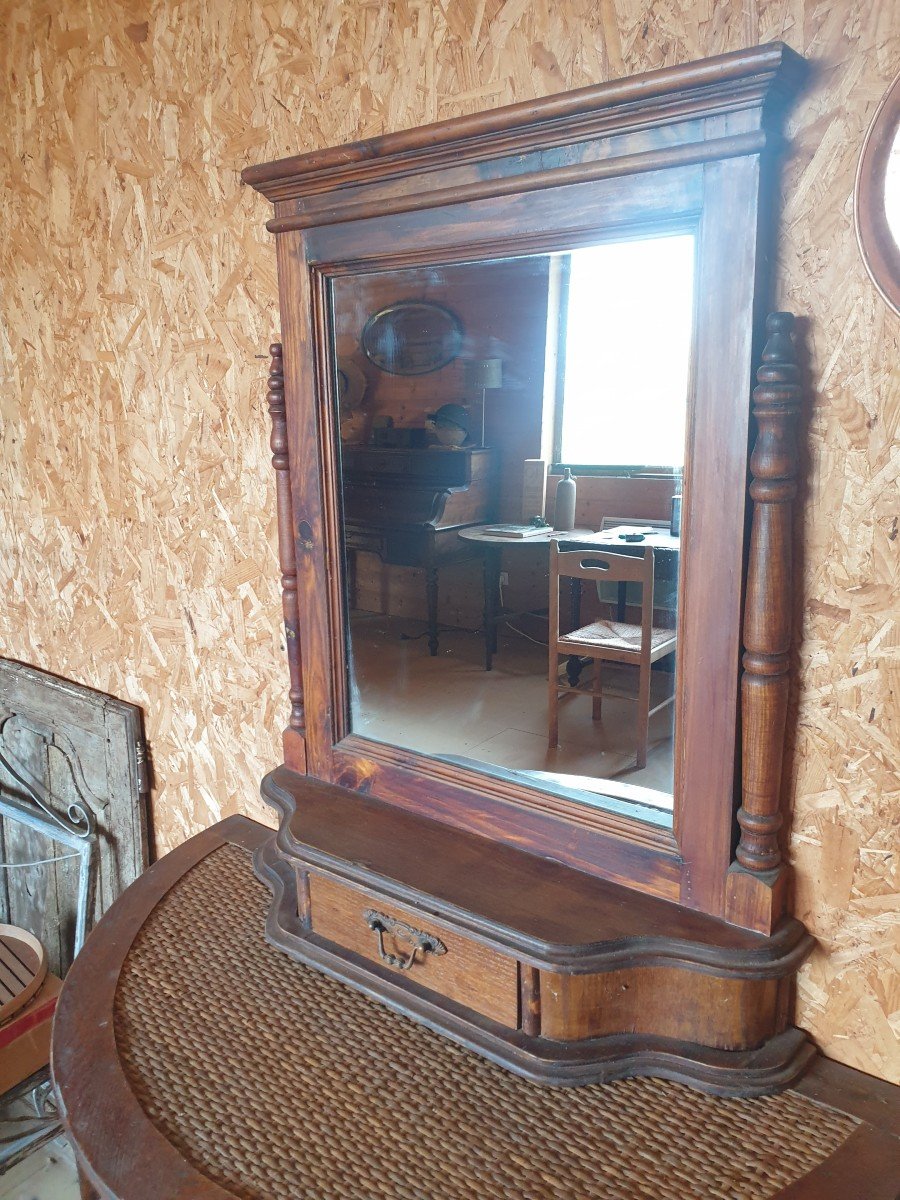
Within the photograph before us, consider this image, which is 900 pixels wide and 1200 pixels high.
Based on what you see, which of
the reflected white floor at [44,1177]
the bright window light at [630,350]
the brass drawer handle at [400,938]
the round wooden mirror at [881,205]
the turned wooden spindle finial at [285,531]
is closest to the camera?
the round wooden mirror at [881,205]

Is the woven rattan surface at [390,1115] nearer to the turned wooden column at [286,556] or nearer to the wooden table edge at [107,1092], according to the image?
the wooden table edge at [107,1092]

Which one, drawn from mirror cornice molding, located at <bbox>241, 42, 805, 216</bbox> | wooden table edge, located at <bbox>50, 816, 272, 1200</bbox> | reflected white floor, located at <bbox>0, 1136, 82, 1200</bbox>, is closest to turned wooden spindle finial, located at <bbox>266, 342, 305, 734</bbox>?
mirror cornice molding, located at <bbox>241, 42, 805, 216</bbox>

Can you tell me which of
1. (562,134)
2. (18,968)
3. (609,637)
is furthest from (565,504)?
(18,968)

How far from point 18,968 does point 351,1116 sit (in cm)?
137

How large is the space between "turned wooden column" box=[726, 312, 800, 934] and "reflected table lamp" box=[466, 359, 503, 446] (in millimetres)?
346

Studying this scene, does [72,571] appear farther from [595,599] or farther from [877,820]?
[877,820]

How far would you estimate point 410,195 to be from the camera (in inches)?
42.3

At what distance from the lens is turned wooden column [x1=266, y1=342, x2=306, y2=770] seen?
4.20 ft

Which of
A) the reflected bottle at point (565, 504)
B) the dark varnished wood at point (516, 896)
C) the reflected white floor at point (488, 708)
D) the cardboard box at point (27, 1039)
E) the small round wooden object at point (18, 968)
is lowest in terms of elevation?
the cardboard box at point (27, 1039)

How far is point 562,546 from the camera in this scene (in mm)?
1103

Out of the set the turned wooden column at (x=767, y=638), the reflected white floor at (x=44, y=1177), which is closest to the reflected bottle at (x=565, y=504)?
the turned wooden column at (x=767, y=638)

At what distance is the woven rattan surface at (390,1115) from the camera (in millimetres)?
850

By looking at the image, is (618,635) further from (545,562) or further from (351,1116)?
(351,1116)

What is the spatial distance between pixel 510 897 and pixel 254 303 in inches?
37.0
